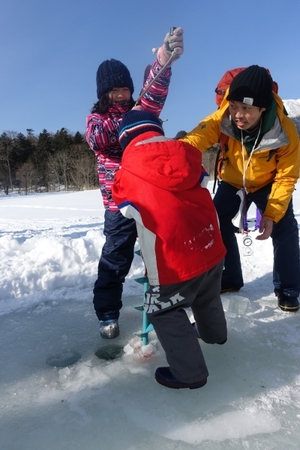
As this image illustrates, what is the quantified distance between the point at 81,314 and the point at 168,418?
106 cm

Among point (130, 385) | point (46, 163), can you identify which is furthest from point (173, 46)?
point (46, 163)

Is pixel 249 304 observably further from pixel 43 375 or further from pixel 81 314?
pixel 43 375

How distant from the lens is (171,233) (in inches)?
53.8

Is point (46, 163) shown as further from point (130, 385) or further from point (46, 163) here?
point (130, 385)

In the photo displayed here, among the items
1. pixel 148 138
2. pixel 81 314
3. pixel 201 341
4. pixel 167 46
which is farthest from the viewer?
pixel 81 314

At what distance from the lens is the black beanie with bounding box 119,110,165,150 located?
4.96 ft

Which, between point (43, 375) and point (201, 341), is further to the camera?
point (201, 341)

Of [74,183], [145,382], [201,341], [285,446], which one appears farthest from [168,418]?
[74,183]

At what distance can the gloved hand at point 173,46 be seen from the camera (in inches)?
64.5

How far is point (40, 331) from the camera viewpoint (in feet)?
6.46

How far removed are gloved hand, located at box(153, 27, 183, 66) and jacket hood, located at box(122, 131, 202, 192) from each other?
523mm

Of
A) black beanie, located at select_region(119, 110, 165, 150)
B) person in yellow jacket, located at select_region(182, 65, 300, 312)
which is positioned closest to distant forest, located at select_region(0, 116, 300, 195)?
person in yellow jacket, located at select_region(182, 65, 300, 312)

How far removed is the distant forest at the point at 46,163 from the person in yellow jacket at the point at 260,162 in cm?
2864

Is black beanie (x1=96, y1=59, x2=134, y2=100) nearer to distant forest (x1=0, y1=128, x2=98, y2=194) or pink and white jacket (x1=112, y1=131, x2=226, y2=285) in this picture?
pink and white jacket (x1=112, y1=131, x2=226, y2=285)
